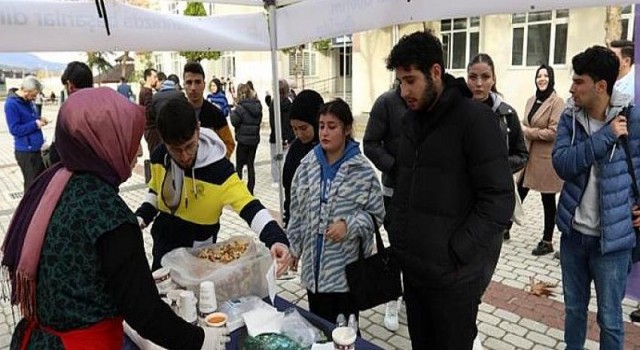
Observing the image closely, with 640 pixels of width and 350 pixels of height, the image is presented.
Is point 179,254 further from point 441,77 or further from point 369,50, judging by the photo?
point 369,50

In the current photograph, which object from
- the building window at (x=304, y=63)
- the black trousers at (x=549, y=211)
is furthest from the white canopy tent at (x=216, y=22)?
the building window at (x=304, y=63)

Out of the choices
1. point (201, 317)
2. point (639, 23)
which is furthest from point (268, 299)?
point (639, 23)

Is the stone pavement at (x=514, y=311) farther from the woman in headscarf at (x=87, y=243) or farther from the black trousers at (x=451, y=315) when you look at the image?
the woman in headscarf at (x=87, y=243)

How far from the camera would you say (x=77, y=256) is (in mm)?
1179

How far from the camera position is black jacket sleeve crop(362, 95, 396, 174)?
3.07m

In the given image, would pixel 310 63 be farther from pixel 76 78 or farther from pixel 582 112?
pixel 582 112

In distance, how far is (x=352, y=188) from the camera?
7.55ft

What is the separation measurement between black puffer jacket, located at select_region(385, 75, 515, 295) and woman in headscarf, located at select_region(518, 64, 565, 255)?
8.76 ft

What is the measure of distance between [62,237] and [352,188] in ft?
4.48

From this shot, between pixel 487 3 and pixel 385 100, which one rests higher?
pixel 487 3

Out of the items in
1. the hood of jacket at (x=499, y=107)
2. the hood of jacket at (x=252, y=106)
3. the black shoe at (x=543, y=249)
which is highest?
the hood of jacket at (x=499, y=107)

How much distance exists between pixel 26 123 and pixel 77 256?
515 cm

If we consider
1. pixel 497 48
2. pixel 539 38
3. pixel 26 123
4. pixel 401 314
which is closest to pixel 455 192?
pixel 401 314

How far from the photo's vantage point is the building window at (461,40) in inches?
594
